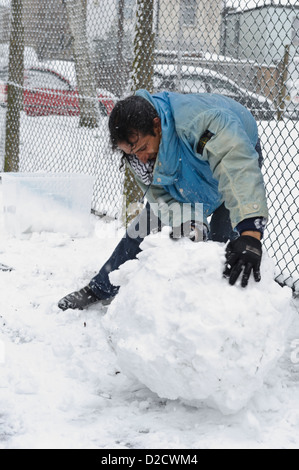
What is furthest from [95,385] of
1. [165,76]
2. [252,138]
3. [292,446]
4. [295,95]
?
[165,76]

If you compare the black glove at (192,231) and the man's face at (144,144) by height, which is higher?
the man's face at (144,144)

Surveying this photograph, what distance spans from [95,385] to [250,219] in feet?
3.39

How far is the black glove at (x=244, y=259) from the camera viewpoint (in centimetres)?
210

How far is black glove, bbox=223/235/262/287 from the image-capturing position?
6.88ft

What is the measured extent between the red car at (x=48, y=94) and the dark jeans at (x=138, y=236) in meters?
2.99

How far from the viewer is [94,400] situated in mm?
2344

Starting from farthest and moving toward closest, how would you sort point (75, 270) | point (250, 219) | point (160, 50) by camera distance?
point (160, 50), point (75, 270), point (250, 219)

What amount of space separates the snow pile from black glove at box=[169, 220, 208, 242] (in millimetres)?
238

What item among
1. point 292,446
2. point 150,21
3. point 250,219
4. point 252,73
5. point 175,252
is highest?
point 150,21

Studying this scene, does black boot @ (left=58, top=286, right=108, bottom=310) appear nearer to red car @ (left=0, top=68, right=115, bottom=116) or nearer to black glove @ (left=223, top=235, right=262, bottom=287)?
black glove @ (left=223, top=235, right=262, bottom=287)

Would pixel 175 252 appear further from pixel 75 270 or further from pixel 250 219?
pixel 75 270

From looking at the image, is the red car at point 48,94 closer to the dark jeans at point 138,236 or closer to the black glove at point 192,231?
the dark jeans at point 138,236

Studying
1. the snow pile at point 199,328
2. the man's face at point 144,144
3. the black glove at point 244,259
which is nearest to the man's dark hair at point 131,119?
the man's face at point 144,144

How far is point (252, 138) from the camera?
110 inches
